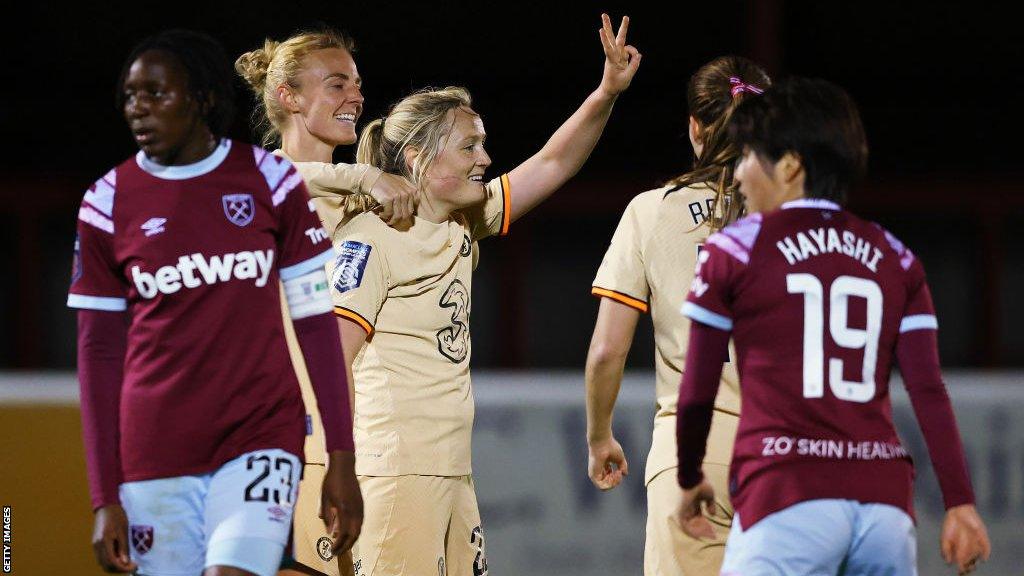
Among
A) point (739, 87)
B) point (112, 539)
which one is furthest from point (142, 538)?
point (739, 87)

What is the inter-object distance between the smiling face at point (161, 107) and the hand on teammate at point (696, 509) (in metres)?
1.20

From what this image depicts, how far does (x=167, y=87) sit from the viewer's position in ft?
9.06

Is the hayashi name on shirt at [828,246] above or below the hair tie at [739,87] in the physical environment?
below

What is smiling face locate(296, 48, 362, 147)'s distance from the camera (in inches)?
167

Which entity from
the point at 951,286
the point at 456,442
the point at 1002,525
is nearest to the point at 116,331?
the point at 456,442

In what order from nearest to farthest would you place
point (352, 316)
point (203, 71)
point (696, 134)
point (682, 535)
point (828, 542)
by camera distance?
point (828, 542)
point (203, 71)
point (682, 535)
point (696, 134)
point (352, 316)

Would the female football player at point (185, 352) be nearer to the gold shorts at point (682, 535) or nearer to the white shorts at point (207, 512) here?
the white shorts at point (207, 512)

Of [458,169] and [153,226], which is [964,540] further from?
[458,169]

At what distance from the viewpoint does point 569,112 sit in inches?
445

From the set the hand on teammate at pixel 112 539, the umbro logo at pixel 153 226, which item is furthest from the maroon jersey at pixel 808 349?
the hand on teammate at pixel 112 539

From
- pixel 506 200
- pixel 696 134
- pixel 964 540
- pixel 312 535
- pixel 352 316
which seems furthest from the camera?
pixel 506 200

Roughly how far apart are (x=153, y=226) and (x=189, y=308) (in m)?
0.17

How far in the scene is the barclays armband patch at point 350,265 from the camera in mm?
3742

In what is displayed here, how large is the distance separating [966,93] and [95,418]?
1004 cm
